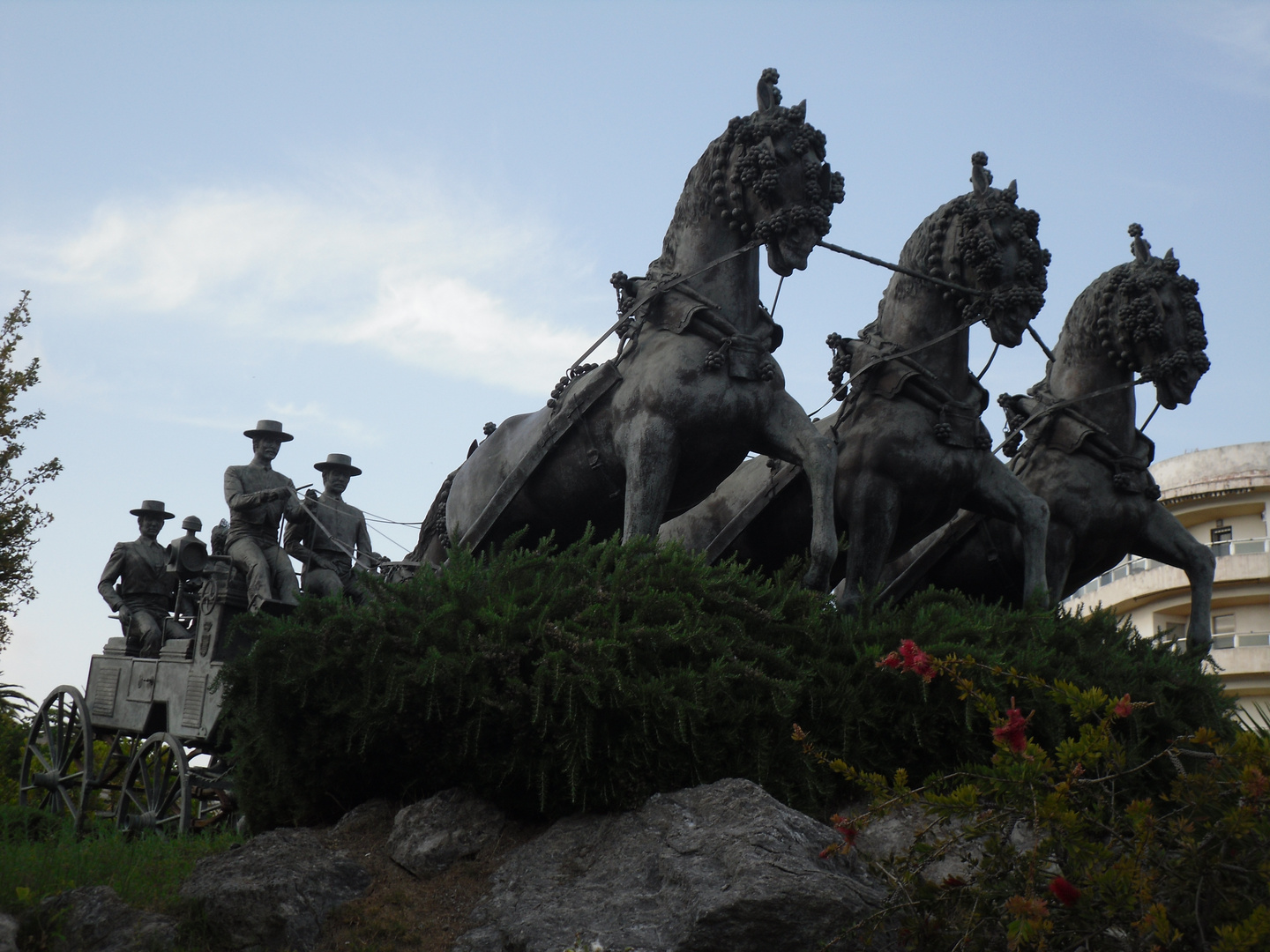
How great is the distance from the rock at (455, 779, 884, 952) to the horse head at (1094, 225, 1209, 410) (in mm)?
6210

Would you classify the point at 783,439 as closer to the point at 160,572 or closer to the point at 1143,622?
the point at 160,572

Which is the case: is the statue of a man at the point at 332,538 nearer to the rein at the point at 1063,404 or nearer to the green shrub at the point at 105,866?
the green shrub at the point at 105,866

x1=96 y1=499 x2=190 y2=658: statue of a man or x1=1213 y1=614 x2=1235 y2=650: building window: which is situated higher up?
x1=1213 y1=614 x2=1235 y2=650: building window

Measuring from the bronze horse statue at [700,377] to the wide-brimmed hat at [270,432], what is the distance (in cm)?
403

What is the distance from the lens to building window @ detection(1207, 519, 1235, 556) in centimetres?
3791

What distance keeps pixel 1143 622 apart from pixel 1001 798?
37273 millimetres

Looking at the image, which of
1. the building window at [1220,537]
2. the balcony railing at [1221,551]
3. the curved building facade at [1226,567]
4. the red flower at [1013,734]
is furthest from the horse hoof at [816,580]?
the building window at [1220,537]

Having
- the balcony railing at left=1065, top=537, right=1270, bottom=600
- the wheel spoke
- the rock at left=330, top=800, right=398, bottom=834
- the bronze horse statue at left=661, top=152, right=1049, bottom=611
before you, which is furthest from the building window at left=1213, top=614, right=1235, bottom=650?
the rock at left=330, top=800, right=398, bottom=834

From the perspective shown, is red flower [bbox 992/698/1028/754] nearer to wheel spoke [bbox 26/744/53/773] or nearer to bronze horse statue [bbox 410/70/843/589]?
bronze horse statue [bbox 410/70/843/589]

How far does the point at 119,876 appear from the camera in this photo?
611cm

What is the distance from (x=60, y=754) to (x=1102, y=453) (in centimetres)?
929

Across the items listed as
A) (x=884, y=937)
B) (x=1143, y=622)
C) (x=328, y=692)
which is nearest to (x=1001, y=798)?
(x=884, y=937)

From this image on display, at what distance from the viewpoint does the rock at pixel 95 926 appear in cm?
525

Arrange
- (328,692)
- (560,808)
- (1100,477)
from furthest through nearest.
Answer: (1100,477)
(328,692)
(560,808)
